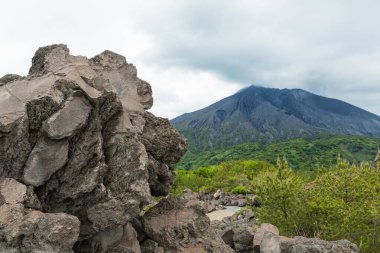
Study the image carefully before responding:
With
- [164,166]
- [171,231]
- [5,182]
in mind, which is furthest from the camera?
[164,166]

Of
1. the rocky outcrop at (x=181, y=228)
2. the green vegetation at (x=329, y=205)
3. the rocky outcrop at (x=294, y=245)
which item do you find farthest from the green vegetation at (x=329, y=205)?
the rocky outcrop at (x=181, y=228)

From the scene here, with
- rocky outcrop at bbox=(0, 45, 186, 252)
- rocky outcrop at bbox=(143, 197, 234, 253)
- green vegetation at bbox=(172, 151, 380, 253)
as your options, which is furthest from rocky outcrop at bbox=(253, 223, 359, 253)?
rocky outcrop at bbox=(0, 45, 186, 252)

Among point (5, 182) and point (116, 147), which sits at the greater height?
point (116, 147)

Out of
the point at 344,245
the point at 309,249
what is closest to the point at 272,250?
the point at 309,249

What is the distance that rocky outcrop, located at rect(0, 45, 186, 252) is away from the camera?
1630cm

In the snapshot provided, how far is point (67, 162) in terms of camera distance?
1806 cm

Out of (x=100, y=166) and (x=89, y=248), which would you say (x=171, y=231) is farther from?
(x=100, y=166)

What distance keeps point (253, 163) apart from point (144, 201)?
135 meters

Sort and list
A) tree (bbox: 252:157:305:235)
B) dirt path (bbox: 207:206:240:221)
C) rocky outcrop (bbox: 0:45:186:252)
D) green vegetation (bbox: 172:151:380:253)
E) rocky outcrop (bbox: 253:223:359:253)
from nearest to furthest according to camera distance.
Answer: rocky outcrop (bbox: 0:45:186:252), rocky outcrop (bbox: 253:223:359:253), green vegetation (bbox: 172:151:380:253), tree (bbox: 252:157:305:235), dirt path (bbox: 207:206:240:221)

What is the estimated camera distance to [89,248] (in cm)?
1995

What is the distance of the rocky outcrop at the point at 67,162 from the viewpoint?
16.3m

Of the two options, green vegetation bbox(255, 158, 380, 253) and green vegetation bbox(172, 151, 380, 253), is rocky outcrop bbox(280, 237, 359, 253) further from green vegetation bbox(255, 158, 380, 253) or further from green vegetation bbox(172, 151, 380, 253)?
green vegetation bbox(255, 158, 380, 253)

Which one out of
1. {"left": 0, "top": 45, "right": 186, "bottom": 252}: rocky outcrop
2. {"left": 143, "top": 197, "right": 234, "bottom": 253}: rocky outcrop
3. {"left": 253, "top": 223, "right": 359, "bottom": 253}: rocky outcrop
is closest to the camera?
A: {"left": 0, "top": 45, "right": 186, "bottom": 252}: rocky outcrop

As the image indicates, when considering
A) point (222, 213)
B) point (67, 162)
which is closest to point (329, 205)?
point (67, 162)
